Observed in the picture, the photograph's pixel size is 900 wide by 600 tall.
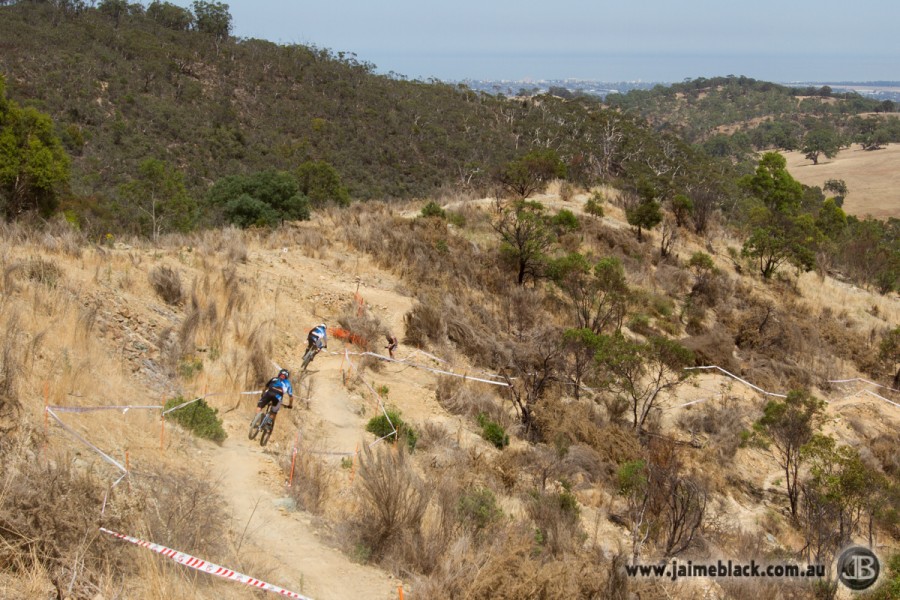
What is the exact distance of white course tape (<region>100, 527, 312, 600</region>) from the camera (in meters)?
4.73

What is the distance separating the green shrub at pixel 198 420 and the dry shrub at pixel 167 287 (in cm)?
336

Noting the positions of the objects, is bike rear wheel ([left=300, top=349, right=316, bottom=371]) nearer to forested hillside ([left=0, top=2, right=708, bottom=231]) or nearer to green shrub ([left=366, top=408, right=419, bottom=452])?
green shrub ([left=366, top=408, right=419, bottom=452])

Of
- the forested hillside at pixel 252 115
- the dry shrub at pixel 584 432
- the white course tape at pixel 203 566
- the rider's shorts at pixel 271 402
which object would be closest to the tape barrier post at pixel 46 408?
the white course tape at pixel 203 566

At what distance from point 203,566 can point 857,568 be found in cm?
710

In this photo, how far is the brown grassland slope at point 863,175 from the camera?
273ft

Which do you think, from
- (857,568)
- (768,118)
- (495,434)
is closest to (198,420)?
(495,434)

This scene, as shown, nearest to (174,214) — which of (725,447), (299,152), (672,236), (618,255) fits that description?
(618,255)

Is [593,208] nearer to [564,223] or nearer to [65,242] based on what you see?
[564,223]

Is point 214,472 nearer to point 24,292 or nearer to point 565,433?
point 24,292

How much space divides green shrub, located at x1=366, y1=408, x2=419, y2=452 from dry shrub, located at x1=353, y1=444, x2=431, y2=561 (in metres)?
2.78

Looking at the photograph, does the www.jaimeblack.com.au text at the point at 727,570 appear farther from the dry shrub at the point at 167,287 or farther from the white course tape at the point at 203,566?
the dry shrub at the point at 167,287

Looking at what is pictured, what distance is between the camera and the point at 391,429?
945cm

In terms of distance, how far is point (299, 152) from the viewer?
196 feet

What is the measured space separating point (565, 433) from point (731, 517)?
2.66 meters
